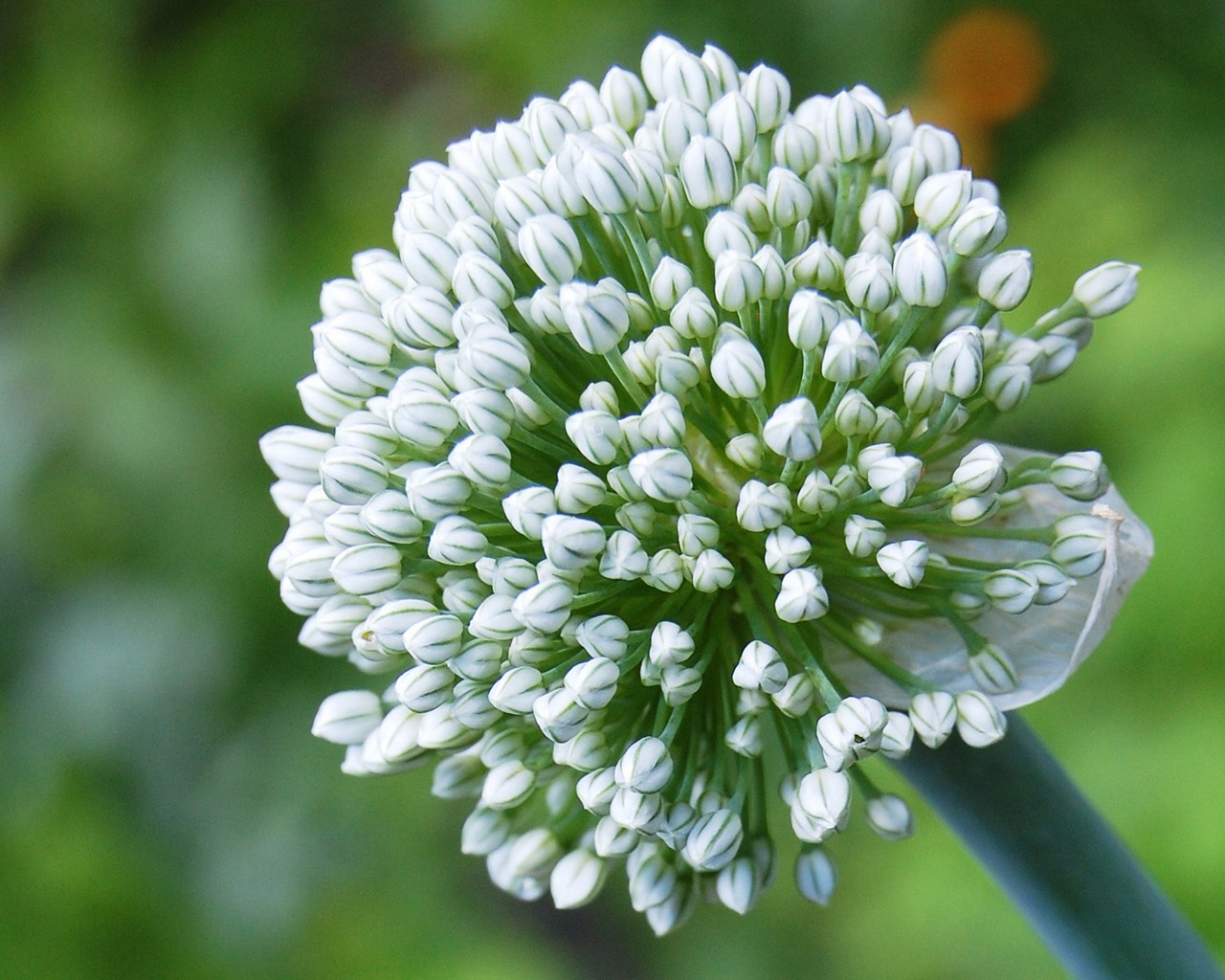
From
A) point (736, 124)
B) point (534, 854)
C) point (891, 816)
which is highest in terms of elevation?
point (736, 124)

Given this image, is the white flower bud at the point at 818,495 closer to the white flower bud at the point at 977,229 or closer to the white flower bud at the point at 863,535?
the white flower bud at the point at 863,535

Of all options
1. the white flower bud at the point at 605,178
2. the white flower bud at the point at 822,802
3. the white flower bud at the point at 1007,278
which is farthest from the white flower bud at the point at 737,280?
the white flower bud at the point at 822,802

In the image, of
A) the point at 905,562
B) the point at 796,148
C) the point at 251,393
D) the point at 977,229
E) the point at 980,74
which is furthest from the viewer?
the point at 980,74

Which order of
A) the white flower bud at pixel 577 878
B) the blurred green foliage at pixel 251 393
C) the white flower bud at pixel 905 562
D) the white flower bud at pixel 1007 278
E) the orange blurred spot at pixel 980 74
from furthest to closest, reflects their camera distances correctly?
the orange blurred spot at pixel 980 74 → the blurred green foliage at pixel 251 393 → the white flower bud at pixel 577 878 → the white flower bud at pixel 1007 278 → the white flower bud at pixel 905 562

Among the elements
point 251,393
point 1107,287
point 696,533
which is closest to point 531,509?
point 696,533

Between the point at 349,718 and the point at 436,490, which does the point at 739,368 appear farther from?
the point at 349,718

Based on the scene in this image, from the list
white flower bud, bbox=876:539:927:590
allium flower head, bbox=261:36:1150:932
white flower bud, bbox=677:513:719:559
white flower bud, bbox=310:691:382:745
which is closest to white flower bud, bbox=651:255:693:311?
allium flower head, bbox=261:36:1150:932

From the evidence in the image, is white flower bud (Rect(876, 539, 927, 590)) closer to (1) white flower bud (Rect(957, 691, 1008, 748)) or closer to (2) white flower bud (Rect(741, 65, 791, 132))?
(1) white flower bud (Rect(957, 691, 1008, 748))
